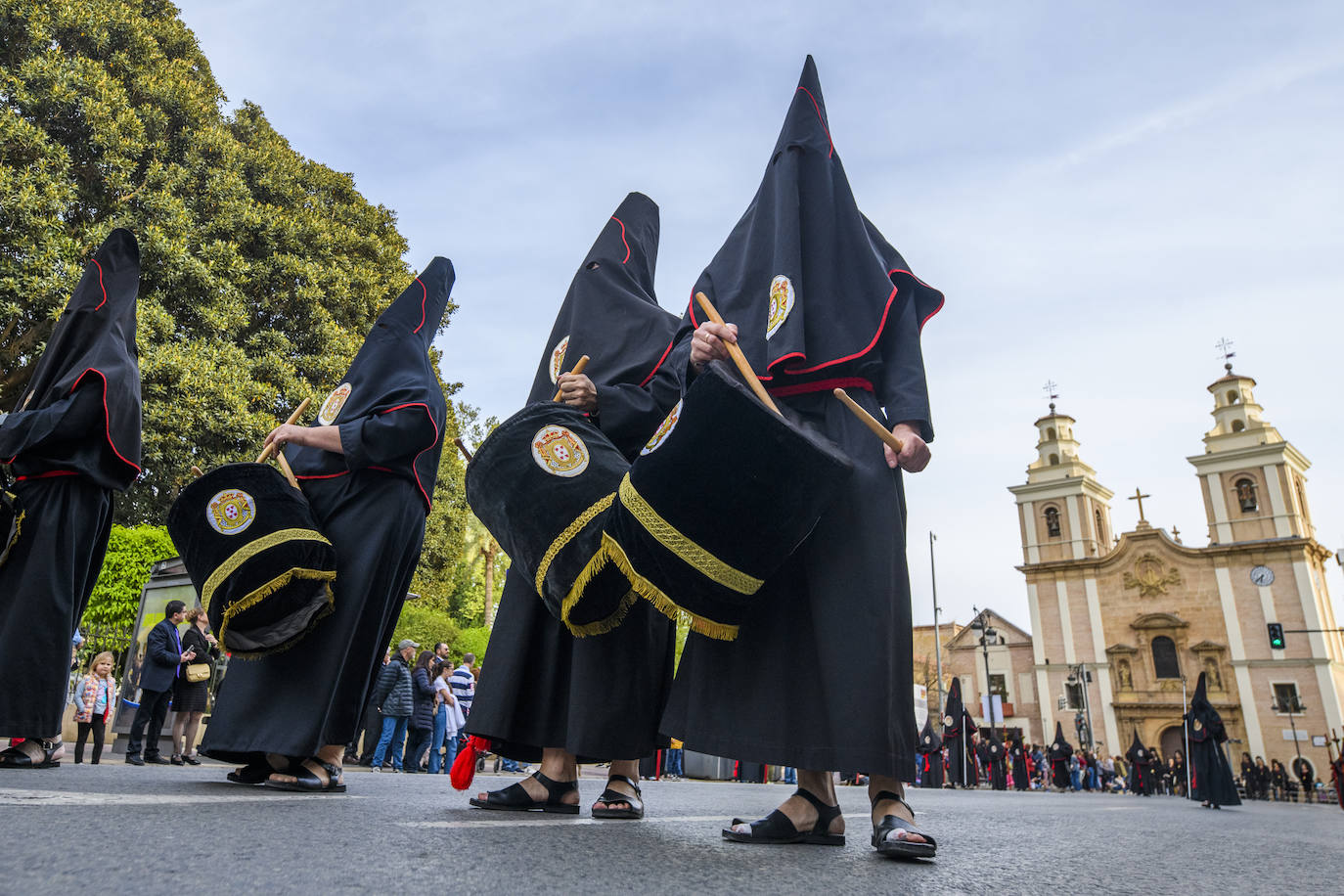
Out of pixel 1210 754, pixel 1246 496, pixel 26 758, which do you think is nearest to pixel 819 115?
pixel 26 758

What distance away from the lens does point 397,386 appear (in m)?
3.79

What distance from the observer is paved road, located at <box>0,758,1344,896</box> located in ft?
4.56

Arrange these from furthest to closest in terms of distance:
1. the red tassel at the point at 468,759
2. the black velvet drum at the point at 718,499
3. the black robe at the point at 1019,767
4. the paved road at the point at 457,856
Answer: the black robe at the point at 1019,767 → the red tassel at the point at 468,759 → the black velvet drum at the point at 718,499 → the paved road at the point at 457,856

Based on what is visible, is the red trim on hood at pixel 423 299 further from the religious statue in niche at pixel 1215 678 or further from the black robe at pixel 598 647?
the religious statue in niche at pixel 1215 678

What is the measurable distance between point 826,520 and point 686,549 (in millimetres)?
641

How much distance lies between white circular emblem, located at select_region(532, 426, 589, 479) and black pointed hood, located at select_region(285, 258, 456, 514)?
4.30 ft

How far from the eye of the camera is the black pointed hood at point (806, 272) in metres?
2.80

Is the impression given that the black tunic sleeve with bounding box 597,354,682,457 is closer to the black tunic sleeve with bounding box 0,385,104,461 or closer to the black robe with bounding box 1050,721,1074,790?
the black tunic sleeve with bounding box 0,385,104,461

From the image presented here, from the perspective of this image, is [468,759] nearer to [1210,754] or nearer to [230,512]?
[230,512]

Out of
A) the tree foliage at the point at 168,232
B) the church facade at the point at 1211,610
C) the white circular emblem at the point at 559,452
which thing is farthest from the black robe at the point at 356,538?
the church facade at the point at 1211,610

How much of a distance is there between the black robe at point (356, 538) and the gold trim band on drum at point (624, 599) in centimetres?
140

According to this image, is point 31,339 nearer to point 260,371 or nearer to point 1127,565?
point 260,371

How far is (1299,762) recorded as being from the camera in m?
43.4

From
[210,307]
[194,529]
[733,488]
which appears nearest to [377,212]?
[210,307]
